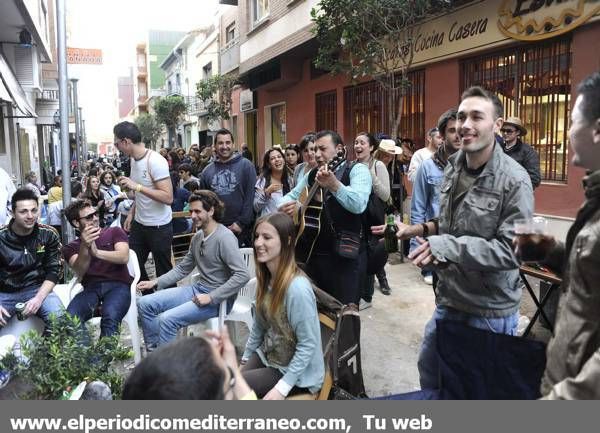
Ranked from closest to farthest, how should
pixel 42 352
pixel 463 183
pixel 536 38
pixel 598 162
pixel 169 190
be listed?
1. pixel 598 162
2. pixel 463 183
3. pixel 42 352
4. pixel 169 190
5. pixel 536 38

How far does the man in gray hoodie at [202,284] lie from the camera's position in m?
3.88

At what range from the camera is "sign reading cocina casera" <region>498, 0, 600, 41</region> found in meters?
6.61

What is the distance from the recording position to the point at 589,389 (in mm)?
1338

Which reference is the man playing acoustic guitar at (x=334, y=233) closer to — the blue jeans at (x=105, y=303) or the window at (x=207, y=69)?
the blue jeans at (x=105, y=303)

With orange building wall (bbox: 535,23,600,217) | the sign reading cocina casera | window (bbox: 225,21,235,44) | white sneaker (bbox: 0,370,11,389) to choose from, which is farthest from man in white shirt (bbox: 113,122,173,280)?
window (bbox: 225,21,235,44)

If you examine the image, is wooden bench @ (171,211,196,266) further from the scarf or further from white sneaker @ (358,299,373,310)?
the scarf

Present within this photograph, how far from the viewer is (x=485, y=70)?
879cm

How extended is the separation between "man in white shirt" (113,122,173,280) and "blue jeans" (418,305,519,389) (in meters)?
3.11

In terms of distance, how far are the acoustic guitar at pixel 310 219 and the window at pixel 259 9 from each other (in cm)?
1407

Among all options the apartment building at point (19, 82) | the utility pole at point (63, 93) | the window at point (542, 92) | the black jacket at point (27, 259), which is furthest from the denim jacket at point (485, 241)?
the apartment building at point (19, 82)

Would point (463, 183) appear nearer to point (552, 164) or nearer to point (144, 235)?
point (144, 235)

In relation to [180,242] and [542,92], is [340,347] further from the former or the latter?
[542,92]
